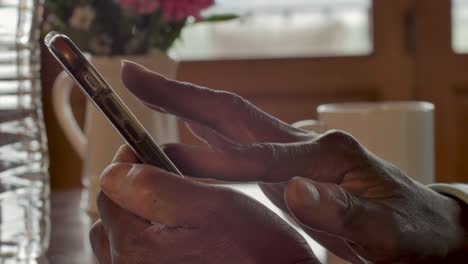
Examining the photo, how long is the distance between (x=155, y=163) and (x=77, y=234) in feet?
1.48

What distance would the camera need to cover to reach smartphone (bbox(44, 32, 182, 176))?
0.40 meters

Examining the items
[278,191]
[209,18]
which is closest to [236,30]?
[209,18]

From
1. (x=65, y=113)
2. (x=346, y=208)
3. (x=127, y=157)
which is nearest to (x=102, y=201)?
(x=127, y=157)

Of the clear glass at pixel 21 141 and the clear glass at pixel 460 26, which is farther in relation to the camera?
the clear glass at pixel 460 26

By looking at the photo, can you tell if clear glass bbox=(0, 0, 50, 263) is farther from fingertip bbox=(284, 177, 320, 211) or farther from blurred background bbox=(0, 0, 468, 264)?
blurred background bbox=(0, 0, 468, 264)

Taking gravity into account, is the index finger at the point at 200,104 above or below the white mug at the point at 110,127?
above

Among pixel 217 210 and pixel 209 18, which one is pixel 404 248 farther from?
pixel 209 18

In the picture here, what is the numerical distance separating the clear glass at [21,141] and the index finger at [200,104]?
0.27 meters

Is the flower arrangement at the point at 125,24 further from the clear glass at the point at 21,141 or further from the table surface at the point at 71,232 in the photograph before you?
the clear glass at the point at 21,141

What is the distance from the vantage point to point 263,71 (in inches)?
86.9

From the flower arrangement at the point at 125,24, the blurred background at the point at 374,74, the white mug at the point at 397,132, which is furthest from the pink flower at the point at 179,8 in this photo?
the blurred background at the point at 374,74

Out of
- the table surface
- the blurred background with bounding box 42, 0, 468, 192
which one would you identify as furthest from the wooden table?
the blurred background with bounding box 42, 0, 468, 192

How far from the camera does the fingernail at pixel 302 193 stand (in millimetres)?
396

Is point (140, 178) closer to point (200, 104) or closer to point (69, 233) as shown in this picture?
point (200, 104)
